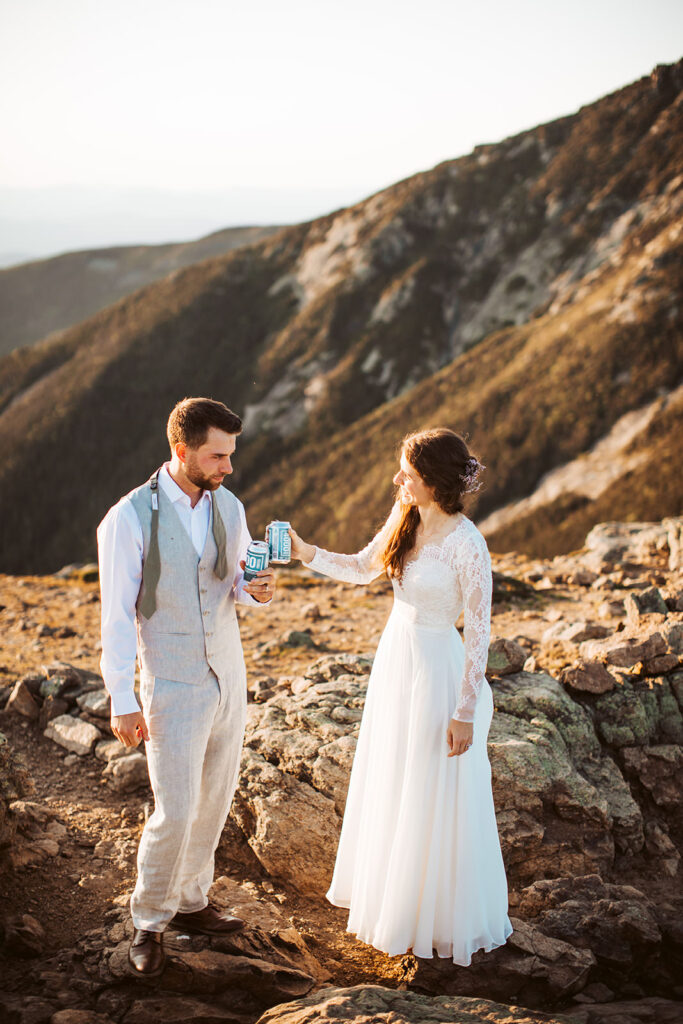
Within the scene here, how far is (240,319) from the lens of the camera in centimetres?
8219

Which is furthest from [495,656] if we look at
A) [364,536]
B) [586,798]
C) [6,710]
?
[364,536]

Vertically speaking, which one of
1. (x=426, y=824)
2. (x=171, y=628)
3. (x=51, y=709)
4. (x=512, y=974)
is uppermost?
(x=171, y=628)

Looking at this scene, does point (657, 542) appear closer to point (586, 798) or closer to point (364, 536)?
point (586, 798)

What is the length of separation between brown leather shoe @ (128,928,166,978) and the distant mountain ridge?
39729 mm

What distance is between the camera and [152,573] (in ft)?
12.1

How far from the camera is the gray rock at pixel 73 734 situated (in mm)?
6543

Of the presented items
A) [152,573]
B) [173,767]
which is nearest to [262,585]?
[152,573]

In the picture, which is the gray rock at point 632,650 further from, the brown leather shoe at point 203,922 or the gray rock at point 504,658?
the brown leather shoe at point 203,922

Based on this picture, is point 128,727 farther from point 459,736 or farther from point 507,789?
point 507,789

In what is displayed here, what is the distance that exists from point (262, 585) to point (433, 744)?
137 centimetres

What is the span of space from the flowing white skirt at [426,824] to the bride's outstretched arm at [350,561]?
0.37 metres

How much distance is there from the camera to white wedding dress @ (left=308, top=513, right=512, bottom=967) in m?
4.06

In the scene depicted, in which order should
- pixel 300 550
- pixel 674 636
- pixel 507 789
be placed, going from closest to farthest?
pixel 300 550 → pixel 507 789 → pixel 674 636

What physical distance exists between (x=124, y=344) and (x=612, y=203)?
173ft
